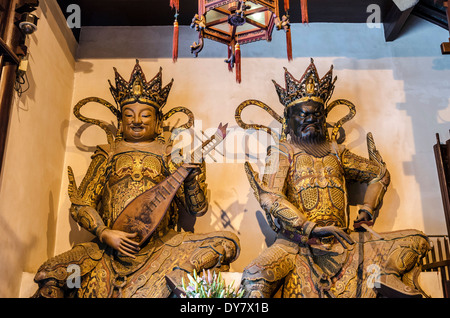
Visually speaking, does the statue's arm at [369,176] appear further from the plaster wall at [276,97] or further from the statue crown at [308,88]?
the statue crown at [308,88]

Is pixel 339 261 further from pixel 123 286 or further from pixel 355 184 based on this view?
pixel 123 286

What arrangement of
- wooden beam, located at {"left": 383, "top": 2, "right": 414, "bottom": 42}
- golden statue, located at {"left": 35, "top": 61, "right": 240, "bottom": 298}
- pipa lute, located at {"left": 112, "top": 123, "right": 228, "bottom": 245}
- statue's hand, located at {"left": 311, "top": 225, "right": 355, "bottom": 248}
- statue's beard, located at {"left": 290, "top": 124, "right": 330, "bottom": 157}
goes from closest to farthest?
1. statue's hand, located at {"left": 311, "top": 225, "right": 355, "bottom": 248}
2. golden statue, located at {"left": 35, "top": 61, "right": 240, "bottom": 298}
3. pipa lute, located at {"left": 112, "top": 123, "right": 228, "bottom": 245}
4. statue's beard, located at {"left": 290, "top": 124, "right": 330, "bottom": 157}
5. wooden beam, located at {"left": 383, "top": 2, "right": 414, "bottom": 42}

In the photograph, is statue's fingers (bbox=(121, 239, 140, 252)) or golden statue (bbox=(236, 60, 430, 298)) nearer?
golden statue (bbox=(236, 60, 430, 298))

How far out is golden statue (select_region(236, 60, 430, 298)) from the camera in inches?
124

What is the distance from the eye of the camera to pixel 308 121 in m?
3.77

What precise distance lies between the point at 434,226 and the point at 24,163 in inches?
127

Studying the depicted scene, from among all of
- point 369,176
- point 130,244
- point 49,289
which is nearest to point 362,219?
point 369,176

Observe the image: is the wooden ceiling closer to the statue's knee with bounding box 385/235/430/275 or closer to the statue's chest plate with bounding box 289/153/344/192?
the statue's chest plate with bounding box 289/153/344/192

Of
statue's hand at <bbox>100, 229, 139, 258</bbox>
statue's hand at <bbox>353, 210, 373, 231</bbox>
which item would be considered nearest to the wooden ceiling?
statue's hand at <bbox>353, 210, 373, 231</bbox>

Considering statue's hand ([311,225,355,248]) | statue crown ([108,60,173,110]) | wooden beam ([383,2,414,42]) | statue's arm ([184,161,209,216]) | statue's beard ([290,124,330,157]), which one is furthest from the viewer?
wooden beam ([383,2,414,42])

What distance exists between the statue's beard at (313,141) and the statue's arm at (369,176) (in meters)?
0.19

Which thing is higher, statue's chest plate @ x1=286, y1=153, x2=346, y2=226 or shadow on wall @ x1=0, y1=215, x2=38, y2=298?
statue's chest plate @ x1=286, y1=153, x2=346, y2=226

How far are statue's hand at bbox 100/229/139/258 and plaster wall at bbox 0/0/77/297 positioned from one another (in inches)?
24.3

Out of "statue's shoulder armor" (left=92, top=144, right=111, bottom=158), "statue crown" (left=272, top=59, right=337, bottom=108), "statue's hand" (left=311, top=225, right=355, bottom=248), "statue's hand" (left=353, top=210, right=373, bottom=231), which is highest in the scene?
"statue crown" (left=272, top=59, right=337, bottom=108)
